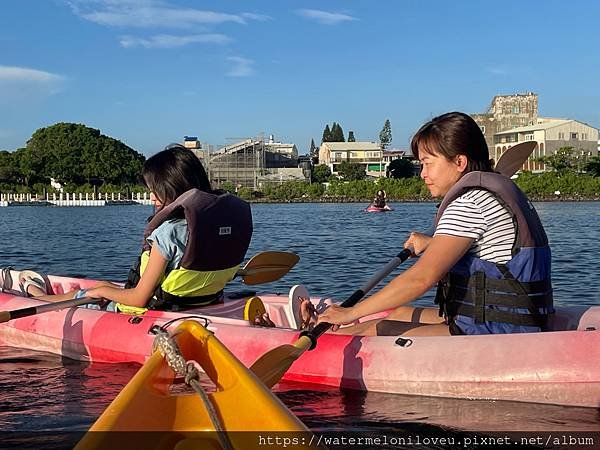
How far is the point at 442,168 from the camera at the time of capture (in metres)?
3.74

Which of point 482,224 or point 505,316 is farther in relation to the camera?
point 505,316

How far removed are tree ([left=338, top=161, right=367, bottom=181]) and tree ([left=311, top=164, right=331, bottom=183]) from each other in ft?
10.2

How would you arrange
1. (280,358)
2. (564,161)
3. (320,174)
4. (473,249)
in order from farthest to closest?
1. (320,174)
2. (564,161)
3. (473,249)
4. (280,358)

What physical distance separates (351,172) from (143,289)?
72.6 meters

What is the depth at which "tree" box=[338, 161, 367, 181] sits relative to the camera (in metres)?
76.8

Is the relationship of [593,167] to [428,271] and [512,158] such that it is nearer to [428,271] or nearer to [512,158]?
[512,158]

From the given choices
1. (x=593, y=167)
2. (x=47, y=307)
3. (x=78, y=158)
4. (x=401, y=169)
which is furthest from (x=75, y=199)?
(x=47, y=307)

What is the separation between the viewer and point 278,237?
819 inches

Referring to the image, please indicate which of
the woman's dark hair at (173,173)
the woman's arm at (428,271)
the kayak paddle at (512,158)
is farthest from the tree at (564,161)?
the woman's arm at (428,271)

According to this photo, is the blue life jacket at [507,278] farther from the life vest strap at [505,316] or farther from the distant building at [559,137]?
the distant building at [559,137]

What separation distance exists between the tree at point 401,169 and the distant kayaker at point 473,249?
73.6 meters

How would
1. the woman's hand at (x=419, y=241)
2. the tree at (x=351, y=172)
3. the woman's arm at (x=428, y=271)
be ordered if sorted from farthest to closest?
the tree at (x=351, y=172)
the woman's hand at (x=419, y=241)
the woman's arm at (x=428, y=271)

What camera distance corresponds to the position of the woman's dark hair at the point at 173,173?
4895 mm

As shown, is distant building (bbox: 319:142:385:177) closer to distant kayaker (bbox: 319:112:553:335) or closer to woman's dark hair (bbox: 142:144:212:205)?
woman's dark hair (bbox: 142:144:212:205)
